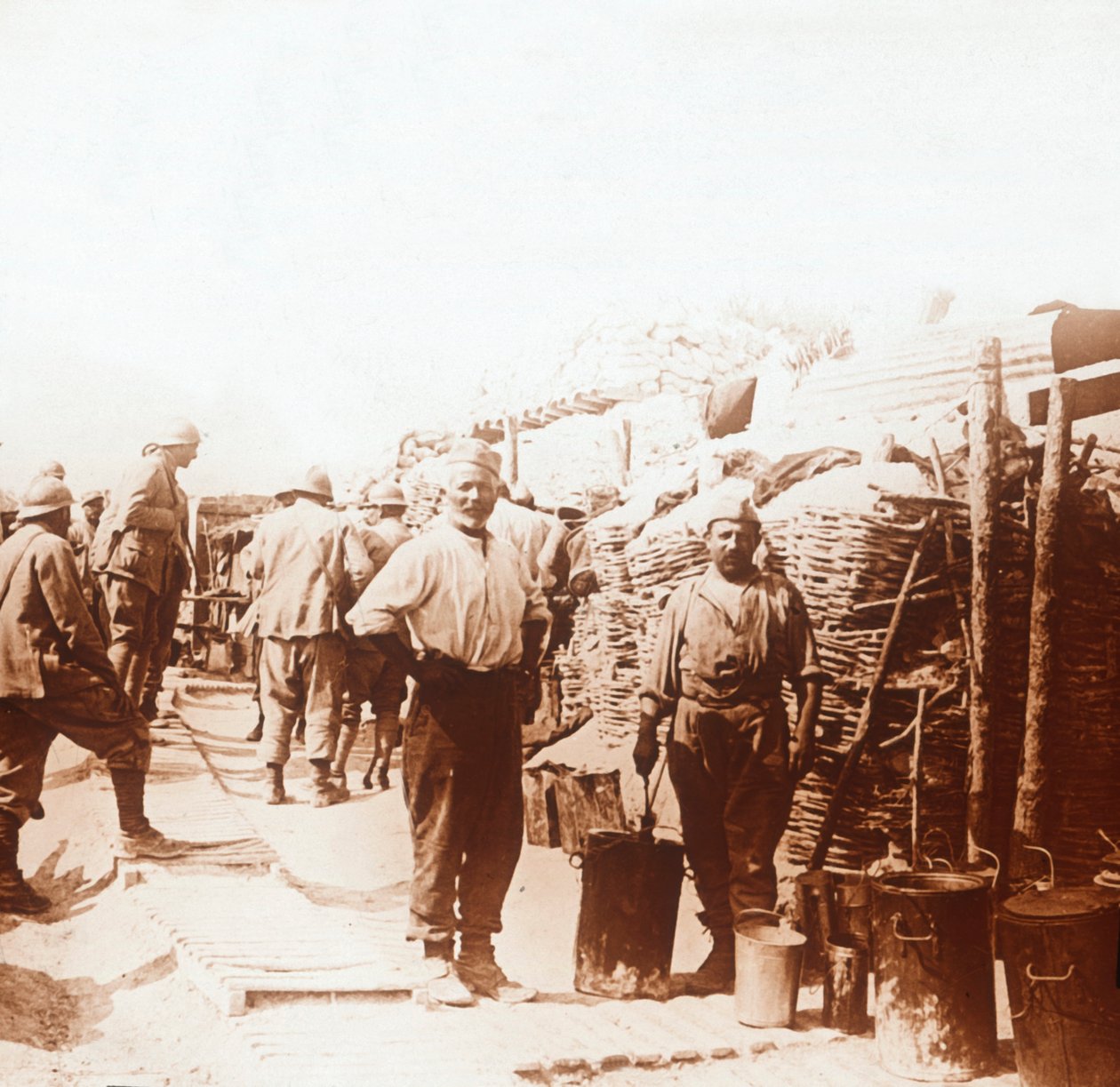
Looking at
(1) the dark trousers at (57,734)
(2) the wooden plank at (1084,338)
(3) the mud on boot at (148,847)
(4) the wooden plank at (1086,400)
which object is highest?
(2) the wooden plank at (1084,338)

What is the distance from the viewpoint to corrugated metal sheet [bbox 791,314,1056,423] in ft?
14.8

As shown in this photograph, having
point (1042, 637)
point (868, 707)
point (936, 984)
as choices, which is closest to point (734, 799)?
point (868, 707)

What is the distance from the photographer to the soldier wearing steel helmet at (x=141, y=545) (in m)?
4.43

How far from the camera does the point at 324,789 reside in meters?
4.61

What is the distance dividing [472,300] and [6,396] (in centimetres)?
182

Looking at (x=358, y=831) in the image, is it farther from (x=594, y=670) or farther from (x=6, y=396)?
(x=6, y=396)

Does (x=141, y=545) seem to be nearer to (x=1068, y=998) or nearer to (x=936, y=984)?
(x=936, y=984)

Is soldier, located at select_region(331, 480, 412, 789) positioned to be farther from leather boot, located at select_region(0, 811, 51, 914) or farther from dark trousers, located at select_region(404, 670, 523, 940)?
leather boot, located at select_region(0, 811, 51, 914)

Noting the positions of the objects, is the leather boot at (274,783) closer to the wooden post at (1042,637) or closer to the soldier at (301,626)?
the soldier at (301,626)

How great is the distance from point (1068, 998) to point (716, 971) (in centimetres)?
113

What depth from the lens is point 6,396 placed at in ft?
14.3

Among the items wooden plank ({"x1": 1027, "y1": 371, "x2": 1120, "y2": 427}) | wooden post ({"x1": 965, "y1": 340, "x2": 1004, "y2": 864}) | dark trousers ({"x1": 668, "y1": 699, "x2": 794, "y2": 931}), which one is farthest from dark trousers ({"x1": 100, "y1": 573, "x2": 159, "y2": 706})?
wooden plank ({"x1": 1027, "y1": 371, "x2": 1120, "y2": 427})

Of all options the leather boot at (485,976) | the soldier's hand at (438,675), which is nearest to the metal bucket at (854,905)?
the leather boot at (485,976)

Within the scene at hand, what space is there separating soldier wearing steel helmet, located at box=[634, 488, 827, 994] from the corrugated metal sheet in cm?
85
